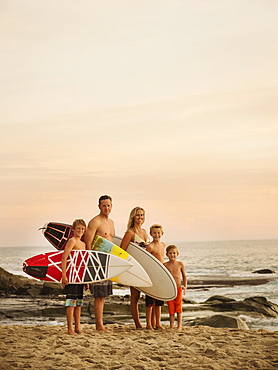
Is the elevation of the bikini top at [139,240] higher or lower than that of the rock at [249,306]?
higher

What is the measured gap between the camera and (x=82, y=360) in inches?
195

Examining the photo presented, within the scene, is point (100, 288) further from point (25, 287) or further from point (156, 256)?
point (25, 287)

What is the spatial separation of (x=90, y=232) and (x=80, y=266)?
1.63ft

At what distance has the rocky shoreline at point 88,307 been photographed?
33.9 feet

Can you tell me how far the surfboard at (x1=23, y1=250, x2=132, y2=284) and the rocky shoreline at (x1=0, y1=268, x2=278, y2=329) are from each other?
2.82m

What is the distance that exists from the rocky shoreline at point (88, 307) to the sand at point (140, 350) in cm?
241

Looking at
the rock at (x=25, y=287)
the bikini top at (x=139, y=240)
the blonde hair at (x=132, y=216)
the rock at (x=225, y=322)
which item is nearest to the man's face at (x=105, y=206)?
the blonde hair at (x=132, y=216)

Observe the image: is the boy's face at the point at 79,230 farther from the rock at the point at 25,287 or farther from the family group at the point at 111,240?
the rock at the point at 25,287

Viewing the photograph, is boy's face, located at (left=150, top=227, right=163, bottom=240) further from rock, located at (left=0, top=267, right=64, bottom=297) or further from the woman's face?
rock, located at (left=0, top=267, right=64, bottom=297)

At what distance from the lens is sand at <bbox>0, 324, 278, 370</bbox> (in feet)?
15.8

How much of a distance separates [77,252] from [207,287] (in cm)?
1570

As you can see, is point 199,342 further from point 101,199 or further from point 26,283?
point 26,283

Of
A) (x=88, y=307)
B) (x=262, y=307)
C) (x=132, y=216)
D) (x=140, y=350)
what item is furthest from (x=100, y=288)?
(x=262, y=307)

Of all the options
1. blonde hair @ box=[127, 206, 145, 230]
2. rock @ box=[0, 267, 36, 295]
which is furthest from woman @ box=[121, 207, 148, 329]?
rock @ box=[0, 267, 36, 295]
